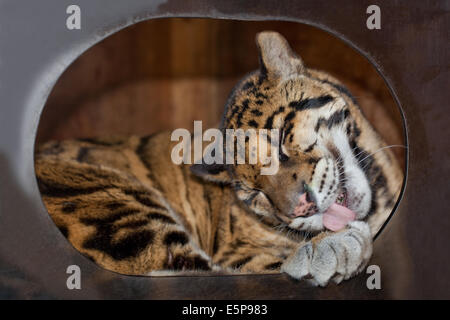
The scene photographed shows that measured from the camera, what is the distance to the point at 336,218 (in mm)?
2111

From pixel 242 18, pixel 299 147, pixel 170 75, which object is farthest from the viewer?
pixel 170 75

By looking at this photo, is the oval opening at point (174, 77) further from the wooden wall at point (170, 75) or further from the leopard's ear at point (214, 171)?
the leopard's ear at point (214, 171)

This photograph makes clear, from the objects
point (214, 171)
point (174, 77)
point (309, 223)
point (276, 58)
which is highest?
point (174, 77)

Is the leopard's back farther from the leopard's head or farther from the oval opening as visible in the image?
the oval opening

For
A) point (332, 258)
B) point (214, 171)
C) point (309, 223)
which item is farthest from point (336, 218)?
point (214, 171)

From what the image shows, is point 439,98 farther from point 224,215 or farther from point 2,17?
point 2,17

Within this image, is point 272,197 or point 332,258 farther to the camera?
point 272,197

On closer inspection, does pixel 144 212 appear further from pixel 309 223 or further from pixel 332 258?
pixel 332 258

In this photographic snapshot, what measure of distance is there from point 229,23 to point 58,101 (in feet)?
4.73

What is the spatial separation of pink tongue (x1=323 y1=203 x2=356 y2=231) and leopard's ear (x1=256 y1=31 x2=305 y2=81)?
549 millimetres

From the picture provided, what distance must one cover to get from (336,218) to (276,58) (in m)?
0.66

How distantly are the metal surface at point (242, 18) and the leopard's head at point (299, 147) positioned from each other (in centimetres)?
25

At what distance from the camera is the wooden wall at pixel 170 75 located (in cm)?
338

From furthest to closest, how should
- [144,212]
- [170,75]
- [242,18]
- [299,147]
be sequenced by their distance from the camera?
[170,75] → [144,212] → [299,147] → [242,18]
